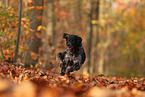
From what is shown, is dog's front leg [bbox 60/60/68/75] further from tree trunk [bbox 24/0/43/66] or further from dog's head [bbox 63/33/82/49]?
tree trunk [bbox 24/0/43/66]

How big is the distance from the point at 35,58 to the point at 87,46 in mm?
9266

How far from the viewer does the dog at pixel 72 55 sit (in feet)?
23.2

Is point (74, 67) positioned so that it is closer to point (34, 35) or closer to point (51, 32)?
point (34, 35)

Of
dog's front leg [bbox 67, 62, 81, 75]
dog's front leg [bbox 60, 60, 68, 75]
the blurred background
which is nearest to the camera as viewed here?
dog's front leg [bbox 67, 62, 81, 75]

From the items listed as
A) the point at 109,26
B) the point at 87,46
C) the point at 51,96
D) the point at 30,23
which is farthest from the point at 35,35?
the point at 109,26

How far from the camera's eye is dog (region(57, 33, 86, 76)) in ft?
23.2

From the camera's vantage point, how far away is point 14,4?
29.3 ft

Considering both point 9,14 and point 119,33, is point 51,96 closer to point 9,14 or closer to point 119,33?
point 9,14

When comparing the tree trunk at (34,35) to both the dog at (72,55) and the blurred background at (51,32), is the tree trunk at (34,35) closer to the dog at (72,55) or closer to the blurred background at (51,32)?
the blurred background at (51,32)

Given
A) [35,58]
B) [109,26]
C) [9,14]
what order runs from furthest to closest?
[109,26], [35,58], [9,14]

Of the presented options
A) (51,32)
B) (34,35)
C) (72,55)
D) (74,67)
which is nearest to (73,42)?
(72,55)

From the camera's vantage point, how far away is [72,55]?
7223 millimetres

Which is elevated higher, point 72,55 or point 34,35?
point 34,35

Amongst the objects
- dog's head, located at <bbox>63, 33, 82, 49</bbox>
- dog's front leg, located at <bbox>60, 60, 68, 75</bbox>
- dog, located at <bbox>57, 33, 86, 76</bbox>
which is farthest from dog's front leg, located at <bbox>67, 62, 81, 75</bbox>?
dog's head, located at <bbox>63, 33, 82, 49</bbox>
